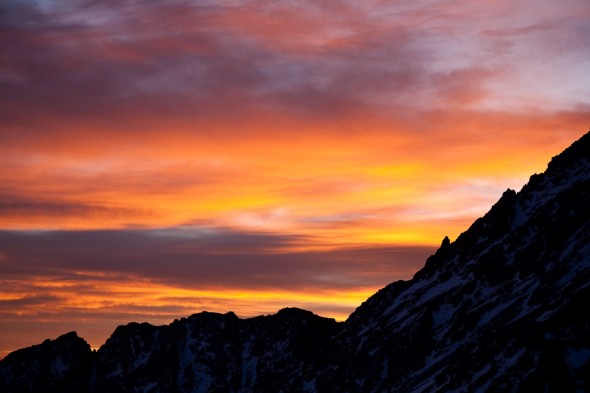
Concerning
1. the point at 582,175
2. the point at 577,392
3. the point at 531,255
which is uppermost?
the point at 582,175

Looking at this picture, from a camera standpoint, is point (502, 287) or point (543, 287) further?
point (502, 287)

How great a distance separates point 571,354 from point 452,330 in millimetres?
83142

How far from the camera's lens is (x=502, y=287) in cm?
18888

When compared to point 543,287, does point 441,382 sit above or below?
below

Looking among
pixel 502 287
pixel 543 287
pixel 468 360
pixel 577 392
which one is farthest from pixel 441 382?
pixel 577 392

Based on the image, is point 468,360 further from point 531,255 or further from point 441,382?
point 531,255

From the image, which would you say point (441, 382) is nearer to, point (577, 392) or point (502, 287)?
point (502, 287)

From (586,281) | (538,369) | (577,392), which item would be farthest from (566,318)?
(586,281)

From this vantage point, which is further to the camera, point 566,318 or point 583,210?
point 583,210

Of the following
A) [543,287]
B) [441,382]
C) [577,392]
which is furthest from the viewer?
[543,287]

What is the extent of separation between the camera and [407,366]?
19750 cm

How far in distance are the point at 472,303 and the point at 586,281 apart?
169 ft

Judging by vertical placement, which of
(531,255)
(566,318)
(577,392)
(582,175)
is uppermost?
(582,175)

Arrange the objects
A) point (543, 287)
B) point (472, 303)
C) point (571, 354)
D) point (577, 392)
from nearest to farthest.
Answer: point (577, 392)
point (571, 354)
point (543, 287)
point (472, 303)
